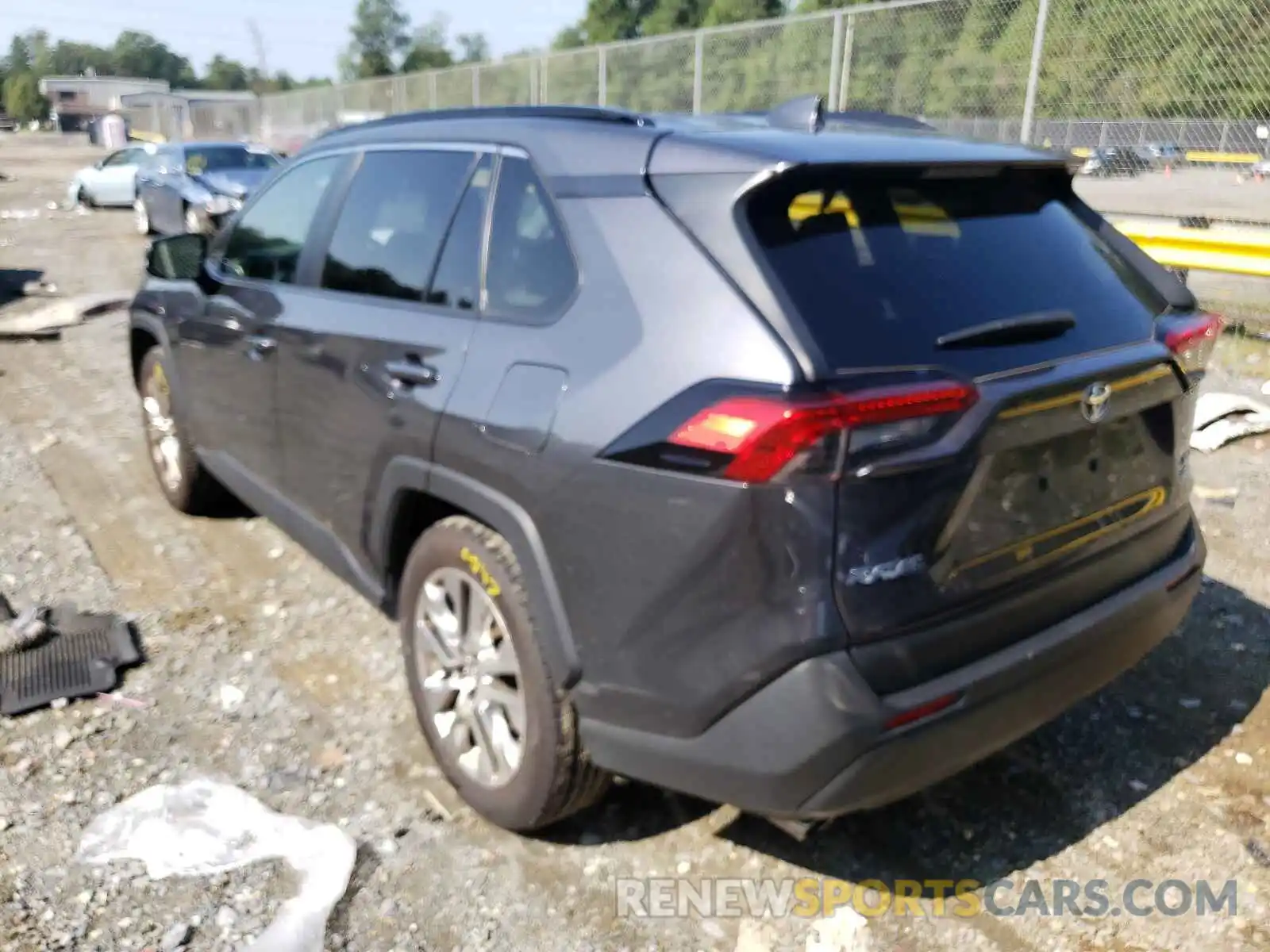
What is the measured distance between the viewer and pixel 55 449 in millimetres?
6156

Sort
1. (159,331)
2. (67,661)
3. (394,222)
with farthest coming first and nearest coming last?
1. (159,331)
2. (67,661)
3. (394,222)

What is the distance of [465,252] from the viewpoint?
2.89 metres

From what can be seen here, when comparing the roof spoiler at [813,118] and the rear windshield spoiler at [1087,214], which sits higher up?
the roof spoiler at [813,118]

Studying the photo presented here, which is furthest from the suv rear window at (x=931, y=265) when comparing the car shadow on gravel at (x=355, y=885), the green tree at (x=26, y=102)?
the green tree at (x=26, y=102)

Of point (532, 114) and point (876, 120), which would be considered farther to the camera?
point (876, 120)

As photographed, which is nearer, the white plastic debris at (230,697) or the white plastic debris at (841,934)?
the white plastic debris at (841,934)

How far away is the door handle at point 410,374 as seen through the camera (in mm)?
2795

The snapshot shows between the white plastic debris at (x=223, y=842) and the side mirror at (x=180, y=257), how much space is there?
2.32 metres

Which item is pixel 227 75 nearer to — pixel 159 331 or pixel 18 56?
pixel 18 56

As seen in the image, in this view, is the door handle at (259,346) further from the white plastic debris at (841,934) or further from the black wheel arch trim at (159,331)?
the white plastic debris at (841,934)

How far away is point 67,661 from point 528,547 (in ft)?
7.15

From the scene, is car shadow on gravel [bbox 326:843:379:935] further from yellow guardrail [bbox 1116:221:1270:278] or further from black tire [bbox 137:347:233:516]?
yellow guardrail [bbox 1116:221:1270:278]

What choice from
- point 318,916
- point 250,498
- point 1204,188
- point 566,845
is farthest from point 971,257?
point 1204,188

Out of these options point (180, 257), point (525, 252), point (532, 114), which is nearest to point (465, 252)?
point (525, 252)
